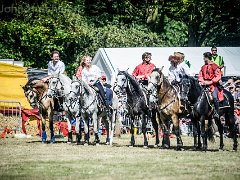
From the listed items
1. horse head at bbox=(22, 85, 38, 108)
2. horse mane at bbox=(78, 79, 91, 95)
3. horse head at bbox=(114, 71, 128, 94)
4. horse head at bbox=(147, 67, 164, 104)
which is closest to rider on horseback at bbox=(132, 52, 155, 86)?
horse head at bbox=(114, 71, 128, 94)

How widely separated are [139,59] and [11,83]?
20.3 feet

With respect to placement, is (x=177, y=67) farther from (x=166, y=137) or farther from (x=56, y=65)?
(x=56, y=65)

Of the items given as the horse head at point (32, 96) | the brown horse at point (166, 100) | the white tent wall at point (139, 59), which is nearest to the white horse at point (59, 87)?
the horse head at point (32, 96)

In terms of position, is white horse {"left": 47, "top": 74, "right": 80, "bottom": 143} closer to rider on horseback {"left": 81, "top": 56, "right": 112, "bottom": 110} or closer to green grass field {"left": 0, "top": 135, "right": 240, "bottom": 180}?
rider on horseback {"left": 81, "top": 56, "right": 112, "bottom": 110}

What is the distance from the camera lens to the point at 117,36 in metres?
46.0

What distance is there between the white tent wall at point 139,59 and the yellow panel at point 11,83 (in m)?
3.95

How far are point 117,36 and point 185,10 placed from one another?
7.82 meters

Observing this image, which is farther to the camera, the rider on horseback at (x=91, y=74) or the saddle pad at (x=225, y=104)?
the rider on horseback at (x=91, y=74)

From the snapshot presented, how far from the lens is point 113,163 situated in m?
18.2

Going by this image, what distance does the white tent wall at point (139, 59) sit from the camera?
34.4 meters

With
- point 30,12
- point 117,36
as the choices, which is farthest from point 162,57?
point 30,12

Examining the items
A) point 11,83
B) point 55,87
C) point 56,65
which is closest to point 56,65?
point 56,65

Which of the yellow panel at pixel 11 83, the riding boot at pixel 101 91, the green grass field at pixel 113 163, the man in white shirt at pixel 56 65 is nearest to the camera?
the green grass field at pixel 113 163

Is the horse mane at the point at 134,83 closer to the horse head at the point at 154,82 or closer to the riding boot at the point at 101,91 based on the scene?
the horse head at the point at 154,82
